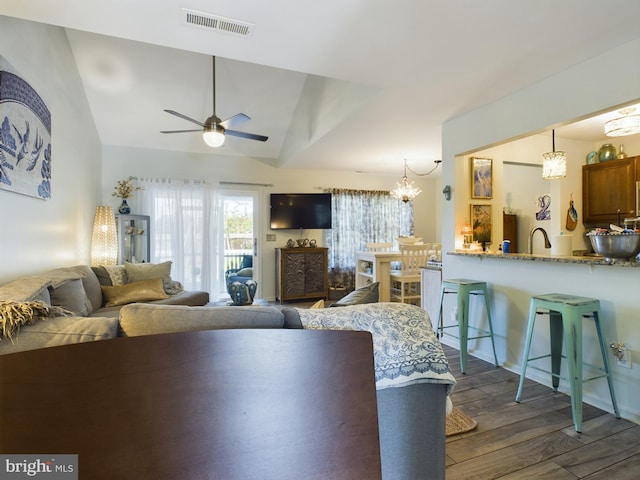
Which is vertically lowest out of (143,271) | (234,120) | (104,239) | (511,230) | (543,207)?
(143,271)

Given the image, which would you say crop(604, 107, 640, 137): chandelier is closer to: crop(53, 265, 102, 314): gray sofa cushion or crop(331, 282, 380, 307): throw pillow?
crop(331, 282, 380, 307): throw pillow

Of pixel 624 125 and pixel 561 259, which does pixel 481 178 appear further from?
pixel 561 259

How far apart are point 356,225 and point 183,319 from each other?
17.9 ft

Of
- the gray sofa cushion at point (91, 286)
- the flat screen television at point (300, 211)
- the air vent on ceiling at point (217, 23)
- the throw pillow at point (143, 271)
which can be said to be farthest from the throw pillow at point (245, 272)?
the air vent on ceiling at point (217, 23)

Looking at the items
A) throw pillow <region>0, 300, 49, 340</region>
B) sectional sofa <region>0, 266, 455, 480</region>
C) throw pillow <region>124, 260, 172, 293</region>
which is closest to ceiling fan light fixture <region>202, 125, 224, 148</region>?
throw pillow <region>124, 260, 172, 293</region>

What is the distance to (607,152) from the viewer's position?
12.5ft

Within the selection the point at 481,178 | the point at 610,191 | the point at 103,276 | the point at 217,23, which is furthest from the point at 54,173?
the point at 610,191

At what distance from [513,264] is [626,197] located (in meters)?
2.10

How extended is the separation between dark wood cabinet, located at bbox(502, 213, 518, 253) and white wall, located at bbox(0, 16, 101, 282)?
570 centimetres

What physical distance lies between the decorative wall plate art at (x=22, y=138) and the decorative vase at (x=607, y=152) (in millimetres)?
5669

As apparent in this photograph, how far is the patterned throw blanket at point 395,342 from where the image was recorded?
50.8 inches

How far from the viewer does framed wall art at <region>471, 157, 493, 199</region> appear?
3482mm

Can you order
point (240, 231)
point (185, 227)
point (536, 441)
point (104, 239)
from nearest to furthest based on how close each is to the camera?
point (536, 441)
point (104, 239)
point (185, 227)
point (240, 231)

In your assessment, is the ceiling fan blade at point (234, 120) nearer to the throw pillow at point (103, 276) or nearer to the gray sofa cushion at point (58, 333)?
the throw pillow at point (103, 276)
